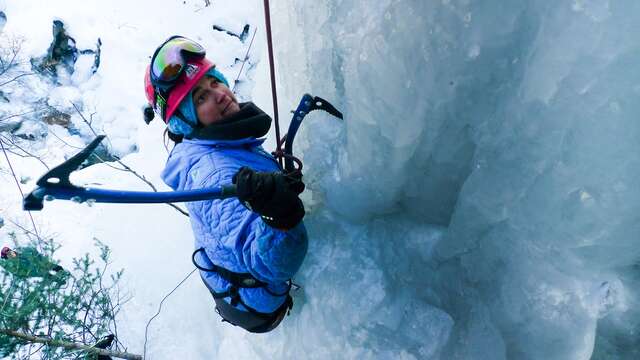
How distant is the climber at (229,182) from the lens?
3.89ft

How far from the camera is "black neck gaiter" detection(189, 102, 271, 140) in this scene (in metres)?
1.57

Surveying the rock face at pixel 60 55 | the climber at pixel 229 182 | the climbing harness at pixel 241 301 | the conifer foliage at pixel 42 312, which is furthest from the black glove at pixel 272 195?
the rock face at pixel 60 55

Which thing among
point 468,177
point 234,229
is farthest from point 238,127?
point 468,177

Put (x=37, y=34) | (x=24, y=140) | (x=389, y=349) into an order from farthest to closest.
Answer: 1. (x=37, y=34)
2. (x=24, y=140)
3. (x=389, y=349)

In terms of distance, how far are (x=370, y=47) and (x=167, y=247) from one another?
228 cm

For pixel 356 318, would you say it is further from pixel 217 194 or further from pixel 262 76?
pixel 262 76

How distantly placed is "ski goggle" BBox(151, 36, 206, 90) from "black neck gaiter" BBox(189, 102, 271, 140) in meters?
0.24

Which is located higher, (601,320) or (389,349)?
(601,320)

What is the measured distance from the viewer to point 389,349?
2.04 meters

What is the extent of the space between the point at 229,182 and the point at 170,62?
0.64 m

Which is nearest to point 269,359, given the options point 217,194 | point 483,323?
point 483,323

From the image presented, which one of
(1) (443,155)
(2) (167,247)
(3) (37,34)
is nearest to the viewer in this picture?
(1) (443,155)

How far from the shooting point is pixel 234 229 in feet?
4.52

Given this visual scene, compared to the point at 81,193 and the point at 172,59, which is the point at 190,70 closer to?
the point at 172,59
